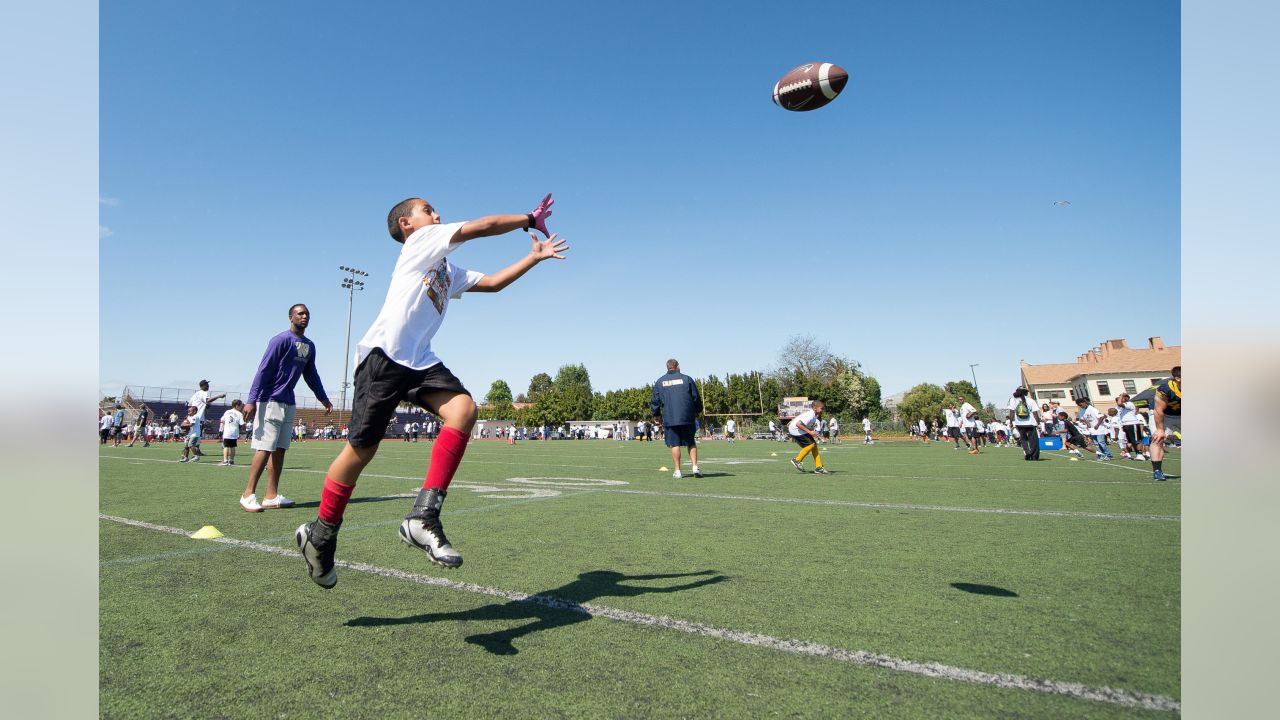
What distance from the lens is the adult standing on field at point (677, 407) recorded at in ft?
36.2

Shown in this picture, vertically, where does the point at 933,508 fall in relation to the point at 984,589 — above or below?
below

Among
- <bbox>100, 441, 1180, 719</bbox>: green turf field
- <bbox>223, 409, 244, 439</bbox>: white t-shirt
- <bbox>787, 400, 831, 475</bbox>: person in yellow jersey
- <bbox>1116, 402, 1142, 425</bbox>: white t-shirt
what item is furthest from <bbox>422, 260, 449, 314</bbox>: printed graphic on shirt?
<bbox>1116, 402, 1142, 425</bbox>: white t-shirt

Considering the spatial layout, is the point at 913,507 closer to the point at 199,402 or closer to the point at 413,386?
the point at 413,386

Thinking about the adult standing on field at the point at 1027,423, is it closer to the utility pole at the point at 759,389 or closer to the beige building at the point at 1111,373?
the utility pole at the point at 759,389

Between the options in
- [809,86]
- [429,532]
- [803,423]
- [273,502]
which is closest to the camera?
[429,532]

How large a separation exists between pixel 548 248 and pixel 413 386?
3.70 feet

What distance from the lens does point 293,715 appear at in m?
1.97

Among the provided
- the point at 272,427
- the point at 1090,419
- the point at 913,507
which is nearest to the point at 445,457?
the point at 272,427

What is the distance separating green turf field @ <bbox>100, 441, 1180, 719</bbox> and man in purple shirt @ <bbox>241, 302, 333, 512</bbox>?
108 centimetres

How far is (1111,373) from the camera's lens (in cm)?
8725

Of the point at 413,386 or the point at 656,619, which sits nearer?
the point at 656,619

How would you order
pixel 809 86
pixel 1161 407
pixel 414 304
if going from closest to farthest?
pixel 414 304, pixel 809 86, pixel 1161 407

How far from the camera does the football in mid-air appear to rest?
710 cm
